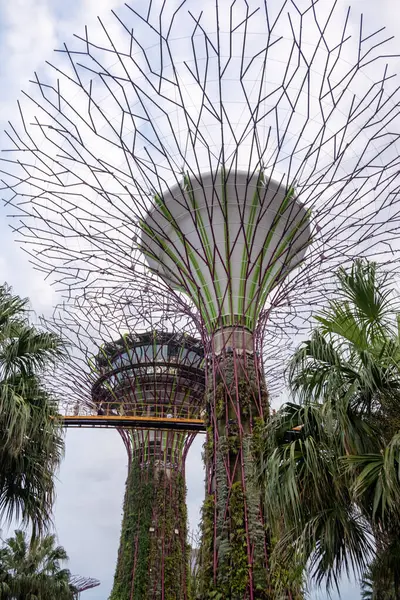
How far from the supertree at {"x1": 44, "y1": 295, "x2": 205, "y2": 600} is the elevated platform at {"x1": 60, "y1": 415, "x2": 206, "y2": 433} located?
0.13 ft

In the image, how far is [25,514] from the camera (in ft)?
28.9

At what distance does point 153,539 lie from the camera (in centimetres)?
2295

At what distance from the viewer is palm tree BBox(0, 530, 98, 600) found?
17753 millimetres

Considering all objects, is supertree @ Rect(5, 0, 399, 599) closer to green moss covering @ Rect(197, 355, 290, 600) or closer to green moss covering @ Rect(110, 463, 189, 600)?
green moss covering @ Rect(197, 355, 290, 600)

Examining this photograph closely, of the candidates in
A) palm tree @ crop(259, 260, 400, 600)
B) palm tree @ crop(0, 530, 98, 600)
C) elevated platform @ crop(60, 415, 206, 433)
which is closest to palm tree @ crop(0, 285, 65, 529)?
palm tree @ crop(259, 260, 400, 600)

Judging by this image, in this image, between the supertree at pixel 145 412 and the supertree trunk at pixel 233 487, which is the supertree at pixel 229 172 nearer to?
the supertree trunk at pixel 233 487

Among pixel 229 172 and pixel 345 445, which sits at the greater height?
pixel 229 172

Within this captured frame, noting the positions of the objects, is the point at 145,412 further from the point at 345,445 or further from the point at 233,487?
the point at 345,445

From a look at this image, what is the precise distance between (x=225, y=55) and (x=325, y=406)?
28.5ft

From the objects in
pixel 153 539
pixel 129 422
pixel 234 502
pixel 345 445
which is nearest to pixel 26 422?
pixel 345 445

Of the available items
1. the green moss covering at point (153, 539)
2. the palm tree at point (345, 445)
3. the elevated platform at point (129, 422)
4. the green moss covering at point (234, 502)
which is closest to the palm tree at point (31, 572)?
the green moss covering at point (153, 539)

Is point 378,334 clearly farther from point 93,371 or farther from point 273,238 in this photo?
point 93,371

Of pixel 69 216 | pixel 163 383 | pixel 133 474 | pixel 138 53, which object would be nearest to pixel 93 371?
pixel 163 383

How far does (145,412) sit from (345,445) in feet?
68.3
